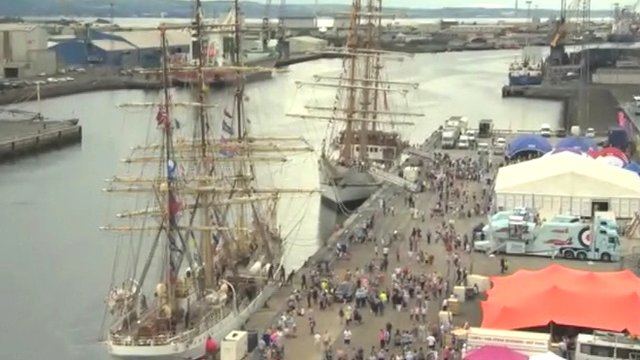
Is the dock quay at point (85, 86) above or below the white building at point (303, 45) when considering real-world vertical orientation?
below

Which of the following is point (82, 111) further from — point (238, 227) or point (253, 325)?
point (253, 325)

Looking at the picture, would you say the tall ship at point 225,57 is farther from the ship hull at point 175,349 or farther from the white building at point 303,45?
the ship hull at point 175,349

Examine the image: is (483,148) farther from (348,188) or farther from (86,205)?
(86,205)

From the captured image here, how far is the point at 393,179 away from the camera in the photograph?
39.0 metres

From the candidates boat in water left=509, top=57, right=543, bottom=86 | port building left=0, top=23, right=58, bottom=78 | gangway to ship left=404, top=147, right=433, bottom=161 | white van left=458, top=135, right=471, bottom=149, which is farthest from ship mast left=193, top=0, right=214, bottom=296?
boat in water left=509, top=57, right=543, bottom=86

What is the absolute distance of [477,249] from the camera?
1112 inches

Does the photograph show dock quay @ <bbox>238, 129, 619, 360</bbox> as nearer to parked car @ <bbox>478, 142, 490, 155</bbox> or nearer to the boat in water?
parked car @ <bbox>478, 142, 490, 155</bbox>

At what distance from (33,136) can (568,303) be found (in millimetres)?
44430

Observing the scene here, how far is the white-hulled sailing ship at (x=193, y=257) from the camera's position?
72.0ft

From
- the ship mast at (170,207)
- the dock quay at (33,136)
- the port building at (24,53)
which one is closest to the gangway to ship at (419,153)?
the ship mast at (170,207)

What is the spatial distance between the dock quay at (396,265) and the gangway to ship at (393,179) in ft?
0.91

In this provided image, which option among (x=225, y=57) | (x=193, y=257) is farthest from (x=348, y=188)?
(x=225, y=57)

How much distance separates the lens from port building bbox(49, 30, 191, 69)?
110000 millimetres

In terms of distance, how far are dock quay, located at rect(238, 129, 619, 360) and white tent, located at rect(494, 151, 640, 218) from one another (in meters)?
1.47
